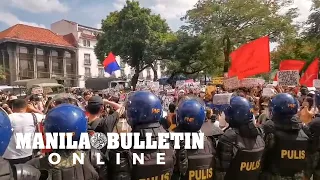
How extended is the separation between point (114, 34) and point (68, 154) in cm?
3309

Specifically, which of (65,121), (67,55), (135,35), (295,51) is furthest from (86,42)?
(65,121)

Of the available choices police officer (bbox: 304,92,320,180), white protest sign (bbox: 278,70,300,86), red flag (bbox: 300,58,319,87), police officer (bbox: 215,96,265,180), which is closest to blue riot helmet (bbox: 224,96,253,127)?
police officer (bbox: 215,96,265,180)

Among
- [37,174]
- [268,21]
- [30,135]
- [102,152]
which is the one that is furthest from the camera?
[268,21]

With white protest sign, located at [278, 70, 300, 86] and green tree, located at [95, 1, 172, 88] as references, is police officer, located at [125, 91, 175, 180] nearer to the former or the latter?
white protest sign, located at [278, 70, 300, 86]

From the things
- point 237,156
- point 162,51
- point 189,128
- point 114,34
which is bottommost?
point 237,156

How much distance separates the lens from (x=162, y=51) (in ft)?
102

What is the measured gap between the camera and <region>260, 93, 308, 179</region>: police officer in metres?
3.52

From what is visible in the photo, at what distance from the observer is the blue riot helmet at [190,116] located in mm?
3133

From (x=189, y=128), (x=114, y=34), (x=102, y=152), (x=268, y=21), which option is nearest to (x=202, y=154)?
(x=189, y=128)

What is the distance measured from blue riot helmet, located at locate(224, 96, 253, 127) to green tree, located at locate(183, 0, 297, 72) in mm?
20880

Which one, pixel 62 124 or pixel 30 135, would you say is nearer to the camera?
pixel 62 124

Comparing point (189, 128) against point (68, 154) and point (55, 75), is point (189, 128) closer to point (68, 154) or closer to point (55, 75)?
point (68, 154)

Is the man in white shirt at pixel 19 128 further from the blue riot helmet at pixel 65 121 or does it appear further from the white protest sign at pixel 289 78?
the white protest sign at pixel 289 78

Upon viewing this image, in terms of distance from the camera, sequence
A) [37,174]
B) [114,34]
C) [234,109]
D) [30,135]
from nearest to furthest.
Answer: [37,174], [234,109], [30,135], [114,34]
